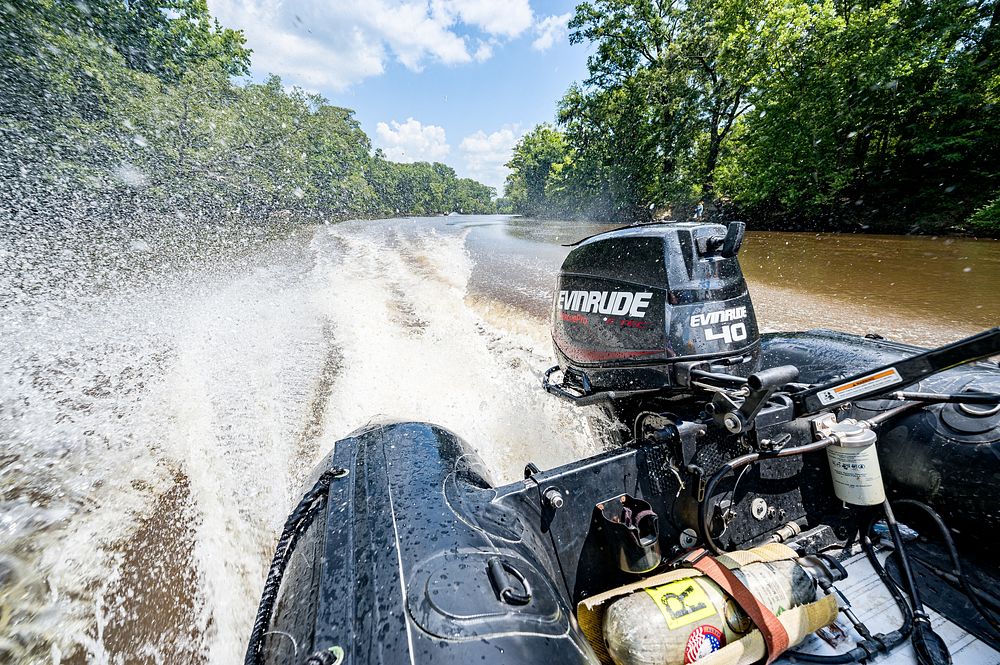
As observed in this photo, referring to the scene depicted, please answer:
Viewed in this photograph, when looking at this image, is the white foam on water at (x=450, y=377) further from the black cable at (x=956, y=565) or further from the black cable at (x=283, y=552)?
the black cable at (x=956, y=565)

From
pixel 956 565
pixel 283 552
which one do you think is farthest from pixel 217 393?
pixel 956 565

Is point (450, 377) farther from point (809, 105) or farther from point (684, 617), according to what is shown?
point (809, 105)

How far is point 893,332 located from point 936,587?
4288 millimetres

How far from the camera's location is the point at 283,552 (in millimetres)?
1297

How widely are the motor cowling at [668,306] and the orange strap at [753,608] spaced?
29.8 inches

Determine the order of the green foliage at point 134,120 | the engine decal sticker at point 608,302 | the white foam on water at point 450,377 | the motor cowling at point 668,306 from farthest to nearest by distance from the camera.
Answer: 1. the green foliage at point 134,120
2. the white foam on water at point 450,377
3. the engine decal sticker at point 608,302
4. the motor cowling at point 668,306

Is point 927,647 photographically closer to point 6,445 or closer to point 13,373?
point 6,445

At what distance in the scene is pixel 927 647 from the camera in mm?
1206

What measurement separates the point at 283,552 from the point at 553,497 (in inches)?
35.2

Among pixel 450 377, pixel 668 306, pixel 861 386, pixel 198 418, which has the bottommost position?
pixel 450 377

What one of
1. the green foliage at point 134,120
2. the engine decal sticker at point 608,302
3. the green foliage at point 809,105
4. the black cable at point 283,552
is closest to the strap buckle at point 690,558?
the engine decal sticker at point 608,302

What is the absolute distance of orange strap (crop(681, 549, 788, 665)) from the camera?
1087 millimetres

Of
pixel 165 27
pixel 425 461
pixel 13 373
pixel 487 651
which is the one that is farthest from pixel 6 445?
pixel 165 27

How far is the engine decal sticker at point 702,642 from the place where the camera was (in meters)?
1.07
